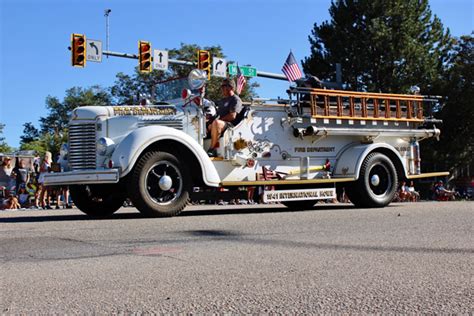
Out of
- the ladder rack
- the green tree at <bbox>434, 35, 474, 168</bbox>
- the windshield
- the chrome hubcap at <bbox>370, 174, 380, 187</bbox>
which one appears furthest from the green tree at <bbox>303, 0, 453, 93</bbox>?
the windshield

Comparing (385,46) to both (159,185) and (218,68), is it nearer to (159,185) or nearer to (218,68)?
(218,68)

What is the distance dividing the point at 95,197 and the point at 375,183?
5.66m

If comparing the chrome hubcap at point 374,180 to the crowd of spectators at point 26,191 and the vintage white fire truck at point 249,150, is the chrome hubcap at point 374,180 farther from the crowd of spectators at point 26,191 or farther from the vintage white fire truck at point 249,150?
the crowd of spectators at point 26,191

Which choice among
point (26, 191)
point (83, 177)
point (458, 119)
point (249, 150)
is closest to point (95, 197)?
point (83, 177)

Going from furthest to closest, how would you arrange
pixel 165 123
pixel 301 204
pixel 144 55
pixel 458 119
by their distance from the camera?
pixel 458 119 < pixel 144 55 < pixel 301 204 < pixel 165 123

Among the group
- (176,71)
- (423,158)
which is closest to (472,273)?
(423,158)

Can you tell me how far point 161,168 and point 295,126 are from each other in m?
3.19

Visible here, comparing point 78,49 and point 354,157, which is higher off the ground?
point 78,49

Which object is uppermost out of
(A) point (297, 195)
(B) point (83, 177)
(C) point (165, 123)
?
(C) point (165, 123)

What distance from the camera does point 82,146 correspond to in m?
9.03

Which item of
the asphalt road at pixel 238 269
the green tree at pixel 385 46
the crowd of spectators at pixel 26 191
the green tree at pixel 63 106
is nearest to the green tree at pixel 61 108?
the green tree at pixel 63 106

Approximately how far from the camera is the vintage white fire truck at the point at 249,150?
8.73 meters

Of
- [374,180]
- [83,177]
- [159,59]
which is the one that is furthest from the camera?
[159,59]

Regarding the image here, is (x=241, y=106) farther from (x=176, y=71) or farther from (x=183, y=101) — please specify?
(x=176, y=71)
